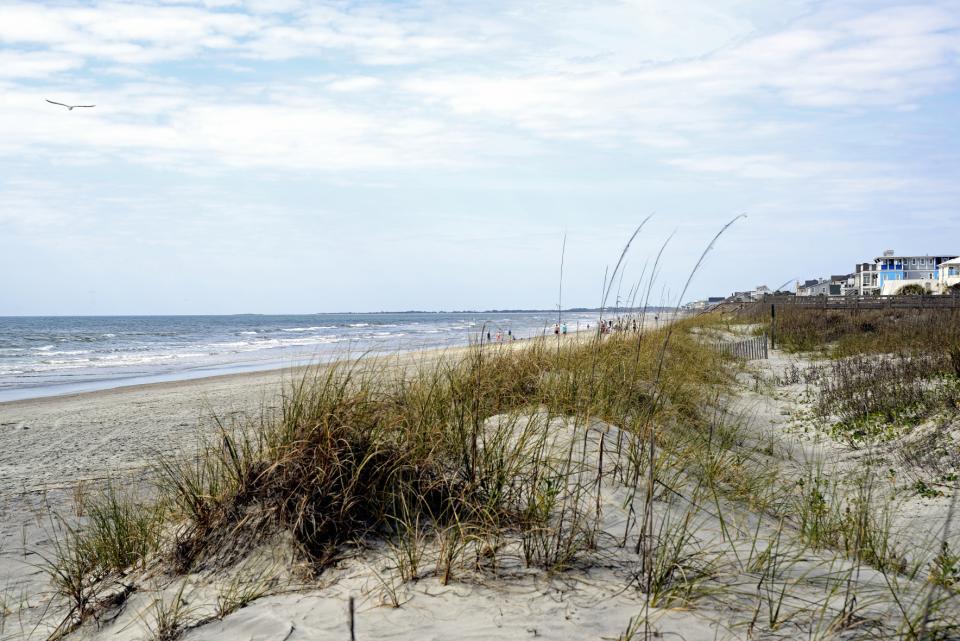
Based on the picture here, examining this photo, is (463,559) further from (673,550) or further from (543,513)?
(673,550)

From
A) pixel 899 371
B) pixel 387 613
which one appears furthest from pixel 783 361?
pixel 387 613

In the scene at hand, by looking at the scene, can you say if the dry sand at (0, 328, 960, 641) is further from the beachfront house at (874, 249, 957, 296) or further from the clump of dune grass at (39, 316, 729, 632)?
the beachfront house at (874, 249, 957, 296)

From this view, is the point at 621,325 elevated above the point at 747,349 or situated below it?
above

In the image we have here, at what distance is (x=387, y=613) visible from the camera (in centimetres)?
268

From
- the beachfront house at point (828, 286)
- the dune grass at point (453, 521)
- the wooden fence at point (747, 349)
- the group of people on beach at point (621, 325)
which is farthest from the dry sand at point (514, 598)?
the beachfront house at point (828, 286)

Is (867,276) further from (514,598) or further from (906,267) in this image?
(514,598)

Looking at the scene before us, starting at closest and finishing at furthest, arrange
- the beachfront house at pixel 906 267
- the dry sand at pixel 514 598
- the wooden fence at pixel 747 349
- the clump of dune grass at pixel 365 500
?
the dry sand at pixel 514 598
the clump of dune grass at pixel 365 500
the wooden fence at pixel 747 349
the beachfront house at pixel 906 267

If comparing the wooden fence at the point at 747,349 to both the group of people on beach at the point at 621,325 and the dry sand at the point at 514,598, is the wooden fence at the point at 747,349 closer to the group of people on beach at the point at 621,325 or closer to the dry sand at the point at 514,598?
the group of people on beach at the point at 621,325

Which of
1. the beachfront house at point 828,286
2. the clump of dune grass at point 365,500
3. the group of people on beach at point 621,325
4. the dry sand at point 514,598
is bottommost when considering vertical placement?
the dry sand at point 514,598

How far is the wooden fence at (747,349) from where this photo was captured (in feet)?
46.1

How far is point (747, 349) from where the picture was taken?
49.0 feet

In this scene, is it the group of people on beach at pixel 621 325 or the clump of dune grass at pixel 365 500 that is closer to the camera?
the clump of dune grass at pixel 365 500

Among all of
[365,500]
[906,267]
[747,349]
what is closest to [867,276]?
[906,267]

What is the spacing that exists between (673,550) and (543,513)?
2.03ft
